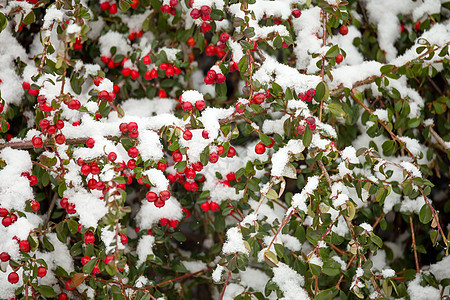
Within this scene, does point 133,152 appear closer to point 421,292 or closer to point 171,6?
point 171,6

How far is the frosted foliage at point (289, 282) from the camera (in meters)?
1.46

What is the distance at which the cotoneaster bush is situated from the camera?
1347mm

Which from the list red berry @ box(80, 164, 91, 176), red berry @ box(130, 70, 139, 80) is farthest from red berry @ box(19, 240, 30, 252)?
red berry @ box(130, 70, 139, 80)

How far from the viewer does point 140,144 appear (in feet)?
4.47

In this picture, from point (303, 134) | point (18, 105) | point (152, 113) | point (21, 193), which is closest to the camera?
point (303, 134)

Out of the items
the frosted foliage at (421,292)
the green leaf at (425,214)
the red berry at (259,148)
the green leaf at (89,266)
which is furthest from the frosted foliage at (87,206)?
the frosted foliage at (421,292)

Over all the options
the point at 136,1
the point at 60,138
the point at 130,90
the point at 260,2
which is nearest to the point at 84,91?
the point at 130,90

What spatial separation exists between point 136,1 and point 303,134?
38.6 inches

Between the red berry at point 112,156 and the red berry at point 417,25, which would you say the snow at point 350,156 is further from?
the red berry at point 417,25

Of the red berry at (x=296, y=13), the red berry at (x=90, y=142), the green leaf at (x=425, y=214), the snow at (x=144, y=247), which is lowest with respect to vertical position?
the snow at (x=144, y=247)

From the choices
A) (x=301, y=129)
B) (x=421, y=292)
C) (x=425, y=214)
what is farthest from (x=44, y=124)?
(x=421, y=292)

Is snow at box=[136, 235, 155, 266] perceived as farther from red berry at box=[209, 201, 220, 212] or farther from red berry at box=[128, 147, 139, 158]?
red berry at box=[128, 147, 139, 158]

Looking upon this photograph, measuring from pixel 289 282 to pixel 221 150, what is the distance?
1.70ft

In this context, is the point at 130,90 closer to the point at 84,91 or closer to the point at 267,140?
the point at 84,91
